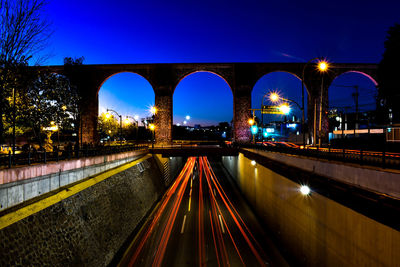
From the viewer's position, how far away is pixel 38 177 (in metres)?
10.6

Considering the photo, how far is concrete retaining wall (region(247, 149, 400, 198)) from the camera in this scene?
26.8 ft

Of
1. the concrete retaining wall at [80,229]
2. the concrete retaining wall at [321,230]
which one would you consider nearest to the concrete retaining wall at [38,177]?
the concrete retaining wall at [80,229]

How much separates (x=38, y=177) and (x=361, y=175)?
1454 centimetres

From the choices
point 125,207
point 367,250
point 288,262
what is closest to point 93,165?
point 125,207

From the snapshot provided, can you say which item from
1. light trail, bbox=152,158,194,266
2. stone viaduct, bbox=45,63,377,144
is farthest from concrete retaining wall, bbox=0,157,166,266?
stone viaduct, bbox=45,63,377,144

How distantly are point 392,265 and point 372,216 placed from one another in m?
1.35

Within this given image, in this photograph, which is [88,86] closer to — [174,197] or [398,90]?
[174,197]

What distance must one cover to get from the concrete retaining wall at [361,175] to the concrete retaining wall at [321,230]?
1.53m

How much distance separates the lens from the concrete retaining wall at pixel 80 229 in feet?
26.2

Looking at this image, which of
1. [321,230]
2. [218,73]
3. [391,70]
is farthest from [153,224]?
[391,70]

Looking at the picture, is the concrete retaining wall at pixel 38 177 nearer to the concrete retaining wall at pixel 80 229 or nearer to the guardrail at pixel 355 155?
the concrete retaining wall at pixel 80 229

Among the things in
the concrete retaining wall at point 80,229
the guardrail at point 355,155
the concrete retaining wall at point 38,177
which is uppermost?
the guardrail at point 355,155

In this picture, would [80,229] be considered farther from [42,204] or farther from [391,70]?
[391,70]

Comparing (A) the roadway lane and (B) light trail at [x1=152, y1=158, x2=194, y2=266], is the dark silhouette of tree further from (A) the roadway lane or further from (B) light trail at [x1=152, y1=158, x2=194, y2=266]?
(B) light trail at [x1=152, y1=158, x2=194, y2=266]
